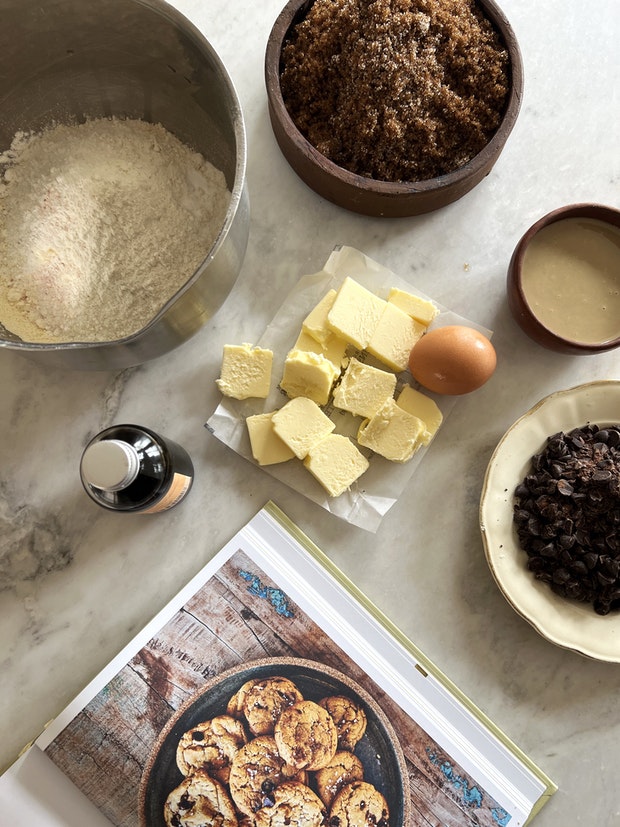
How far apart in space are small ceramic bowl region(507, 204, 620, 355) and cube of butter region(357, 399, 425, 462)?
19 cm

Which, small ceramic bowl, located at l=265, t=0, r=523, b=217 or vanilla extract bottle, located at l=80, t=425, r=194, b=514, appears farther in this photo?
small ceramic bowl, located at l=265, t=0, r=523, b=217

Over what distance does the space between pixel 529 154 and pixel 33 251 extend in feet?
2.18

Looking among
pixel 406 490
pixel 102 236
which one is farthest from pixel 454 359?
pixel 102 236

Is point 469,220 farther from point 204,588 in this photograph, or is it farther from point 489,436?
point 204,588

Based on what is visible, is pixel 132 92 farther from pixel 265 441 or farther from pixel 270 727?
pixel 270 727

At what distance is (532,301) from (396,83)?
0.31 metres

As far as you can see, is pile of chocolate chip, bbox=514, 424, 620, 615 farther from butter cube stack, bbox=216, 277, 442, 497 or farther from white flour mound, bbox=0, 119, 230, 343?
white flour mound, bbox=0, 119, 230, 343

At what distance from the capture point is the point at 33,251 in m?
0.73

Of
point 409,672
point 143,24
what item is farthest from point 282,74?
point 409,672

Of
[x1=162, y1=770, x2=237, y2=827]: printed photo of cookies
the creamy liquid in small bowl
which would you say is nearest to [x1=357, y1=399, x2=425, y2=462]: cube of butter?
the creamy liquid in small bowl

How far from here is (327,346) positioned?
81 centimetres

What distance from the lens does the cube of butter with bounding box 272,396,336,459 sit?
79cm

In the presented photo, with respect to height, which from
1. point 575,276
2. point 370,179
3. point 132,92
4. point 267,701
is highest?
point 132,92

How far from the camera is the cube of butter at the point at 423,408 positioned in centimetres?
80
